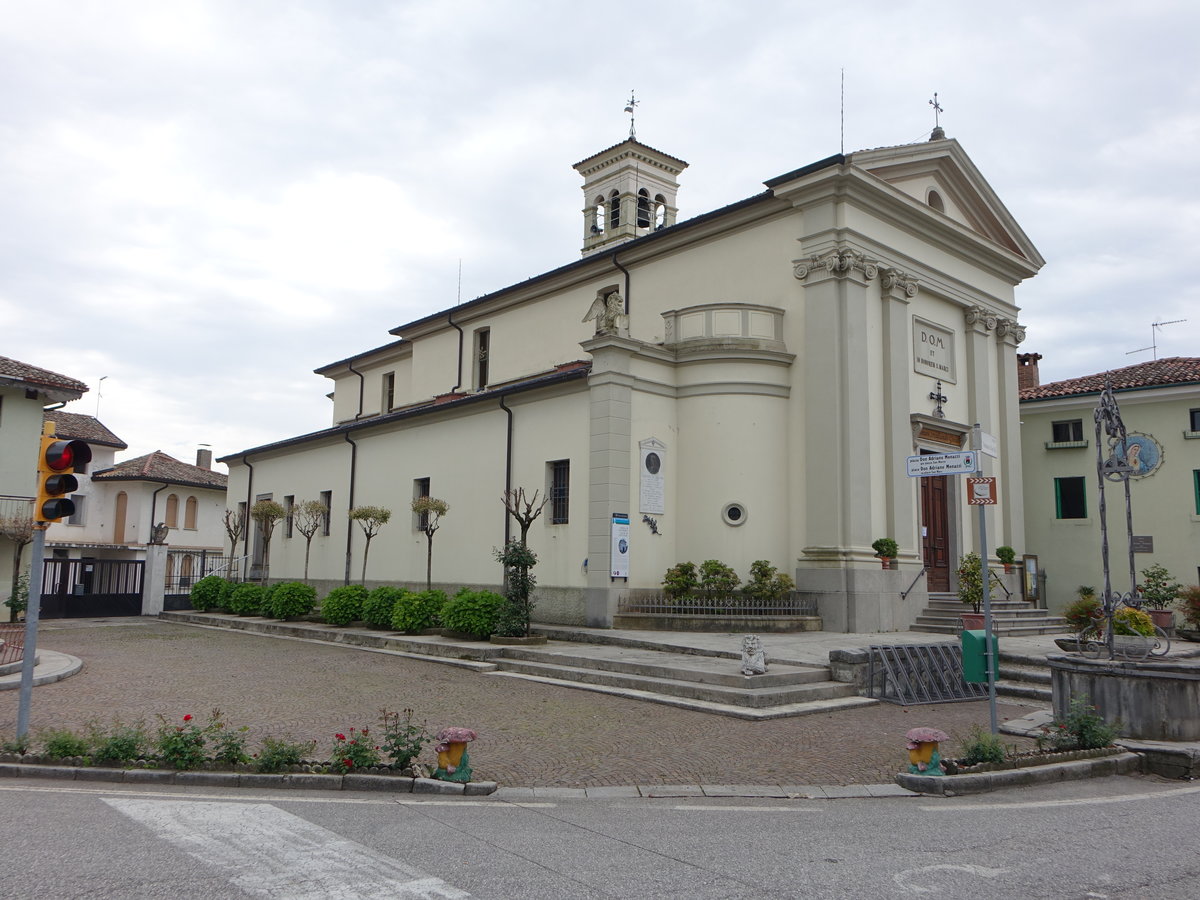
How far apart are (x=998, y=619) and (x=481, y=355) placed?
17025 mm

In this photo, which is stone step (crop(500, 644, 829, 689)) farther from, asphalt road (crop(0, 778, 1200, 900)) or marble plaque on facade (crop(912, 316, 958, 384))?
marble plaque on facade (crop(912, 316, 958, 384))

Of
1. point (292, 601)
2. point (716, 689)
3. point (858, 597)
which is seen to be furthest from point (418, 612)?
point (716, 689)

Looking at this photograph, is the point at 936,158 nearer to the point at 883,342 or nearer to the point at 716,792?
the point at 883,342

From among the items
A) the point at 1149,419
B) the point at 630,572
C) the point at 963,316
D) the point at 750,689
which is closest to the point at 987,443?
the point at 963,316

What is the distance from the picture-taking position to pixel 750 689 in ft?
38.9

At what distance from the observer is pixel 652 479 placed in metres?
19.6

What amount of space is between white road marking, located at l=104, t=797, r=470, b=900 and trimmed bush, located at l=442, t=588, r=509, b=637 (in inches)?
436

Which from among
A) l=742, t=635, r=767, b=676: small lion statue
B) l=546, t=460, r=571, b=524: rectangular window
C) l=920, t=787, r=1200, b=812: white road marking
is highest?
l=546, t=460, r=571, b=524: rectangular window

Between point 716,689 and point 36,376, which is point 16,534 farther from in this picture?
point 716,689

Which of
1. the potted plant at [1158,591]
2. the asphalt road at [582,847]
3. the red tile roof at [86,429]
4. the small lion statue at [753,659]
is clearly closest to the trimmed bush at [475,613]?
A: the small lion statue at [753,659]

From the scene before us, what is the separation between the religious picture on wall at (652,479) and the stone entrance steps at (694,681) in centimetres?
456

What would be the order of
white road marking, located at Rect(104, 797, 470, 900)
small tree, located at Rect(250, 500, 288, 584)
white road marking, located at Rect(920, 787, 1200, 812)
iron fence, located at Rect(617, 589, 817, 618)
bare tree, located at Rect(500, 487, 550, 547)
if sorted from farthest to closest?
small tree, located at Rect(250, 500, 288, 584), bare tree, located at Rect(500, 487, 550, 547), iron fence, located at Rect(617, 589, 817, 618), white road marking, located at Rect(920, 787, 1200, 812), white road marking, located at Rect(104, 797, 470, 900)

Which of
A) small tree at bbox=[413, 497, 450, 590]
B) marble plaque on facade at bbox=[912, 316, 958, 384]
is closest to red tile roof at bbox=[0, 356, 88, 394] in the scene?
small tree at bbox=[413, 497, 450, 590]

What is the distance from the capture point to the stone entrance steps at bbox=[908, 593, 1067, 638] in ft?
61.0
